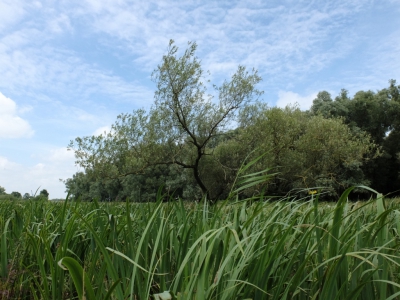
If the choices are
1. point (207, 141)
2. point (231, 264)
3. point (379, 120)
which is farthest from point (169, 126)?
point (379, 120)

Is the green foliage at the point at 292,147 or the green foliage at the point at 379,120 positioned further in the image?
the green foliage at the point at 379,120

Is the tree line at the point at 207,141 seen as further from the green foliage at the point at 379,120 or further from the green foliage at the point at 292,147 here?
the green foliage at the point at 379,120

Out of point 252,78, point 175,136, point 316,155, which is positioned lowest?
point 316,155

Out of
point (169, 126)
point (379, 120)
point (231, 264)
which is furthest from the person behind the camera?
point (379, 120)

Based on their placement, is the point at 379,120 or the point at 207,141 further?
the point at 379,120

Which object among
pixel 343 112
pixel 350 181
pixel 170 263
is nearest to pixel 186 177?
pixel 350 181

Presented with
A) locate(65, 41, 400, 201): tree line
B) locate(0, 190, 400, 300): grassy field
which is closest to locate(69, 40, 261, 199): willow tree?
locate(65, 41, 400, 201): tree line

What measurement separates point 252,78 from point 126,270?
1852 cm

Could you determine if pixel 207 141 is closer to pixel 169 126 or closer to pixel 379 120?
pixel 169 126

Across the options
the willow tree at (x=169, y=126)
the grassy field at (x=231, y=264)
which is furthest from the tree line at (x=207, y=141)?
the grassy field at (x=231, y=264)

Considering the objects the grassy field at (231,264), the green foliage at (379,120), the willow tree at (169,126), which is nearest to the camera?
the grassy field at (231,264)

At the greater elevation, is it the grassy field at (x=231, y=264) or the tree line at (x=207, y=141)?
the tree line at (x=207, y=141)

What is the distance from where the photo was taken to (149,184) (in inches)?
1104

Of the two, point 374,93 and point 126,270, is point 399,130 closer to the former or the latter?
point 374,93
